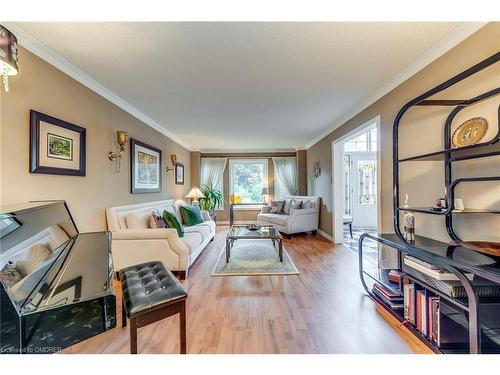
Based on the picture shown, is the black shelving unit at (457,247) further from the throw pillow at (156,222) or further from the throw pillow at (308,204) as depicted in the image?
the throw pillow at (308,204)

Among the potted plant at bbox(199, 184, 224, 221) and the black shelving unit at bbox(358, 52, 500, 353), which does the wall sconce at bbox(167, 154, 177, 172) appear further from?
the black shelving unit at bbox(358, 52, 500, 353)

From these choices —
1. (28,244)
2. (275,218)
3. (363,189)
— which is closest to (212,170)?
(275,218)

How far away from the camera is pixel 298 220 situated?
4.92 metres

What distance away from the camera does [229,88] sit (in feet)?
8.39

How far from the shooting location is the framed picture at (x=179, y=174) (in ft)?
17.0

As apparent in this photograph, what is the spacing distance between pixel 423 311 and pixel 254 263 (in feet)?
6.77

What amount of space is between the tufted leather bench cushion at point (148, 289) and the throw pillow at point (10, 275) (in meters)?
0.52

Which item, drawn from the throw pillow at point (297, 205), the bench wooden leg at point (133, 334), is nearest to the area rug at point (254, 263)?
the throw pillow at point (297, 205)

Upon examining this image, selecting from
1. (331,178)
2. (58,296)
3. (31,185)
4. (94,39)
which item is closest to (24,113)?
(31,185)

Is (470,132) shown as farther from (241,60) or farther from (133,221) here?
(133,221)

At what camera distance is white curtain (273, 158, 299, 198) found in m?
6.55

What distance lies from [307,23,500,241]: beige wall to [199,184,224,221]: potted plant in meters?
4.34
